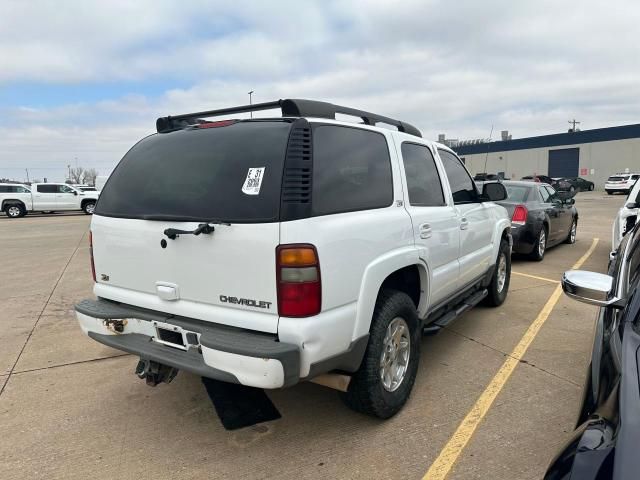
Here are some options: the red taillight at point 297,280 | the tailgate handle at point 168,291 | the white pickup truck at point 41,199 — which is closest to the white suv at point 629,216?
the red taillight at point 297,280

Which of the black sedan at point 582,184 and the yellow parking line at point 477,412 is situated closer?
the yellow parking line at point 477,412

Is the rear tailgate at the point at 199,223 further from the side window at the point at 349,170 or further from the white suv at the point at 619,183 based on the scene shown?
the white suv at the point at 619,183

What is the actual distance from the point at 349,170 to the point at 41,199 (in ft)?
92.3

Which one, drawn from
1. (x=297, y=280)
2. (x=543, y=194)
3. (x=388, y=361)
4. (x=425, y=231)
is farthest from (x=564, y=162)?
(x=297, y=280)

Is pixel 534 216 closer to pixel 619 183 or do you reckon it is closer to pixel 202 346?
pixel 202 346

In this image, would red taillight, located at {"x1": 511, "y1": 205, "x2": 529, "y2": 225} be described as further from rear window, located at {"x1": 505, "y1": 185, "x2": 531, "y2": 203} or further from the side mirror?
the side mirror

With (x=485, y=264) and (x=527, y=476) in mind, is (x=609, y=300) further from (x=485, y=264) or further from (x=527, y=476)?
(x=485, y=264)

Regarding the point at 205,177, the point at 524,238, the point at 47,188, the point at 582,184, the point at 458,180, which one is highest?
the point at 205,177

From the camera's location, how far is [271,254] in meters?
2.39

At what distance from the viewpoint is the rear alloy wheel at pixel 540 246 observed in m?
8.59

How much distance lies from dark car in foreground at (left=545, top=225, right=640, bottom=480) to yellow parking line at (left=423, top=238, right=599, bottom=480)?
104 centimetres

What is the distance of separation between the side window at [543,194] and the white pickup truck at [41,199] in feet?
74.8

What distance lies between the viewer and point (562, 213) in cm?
981

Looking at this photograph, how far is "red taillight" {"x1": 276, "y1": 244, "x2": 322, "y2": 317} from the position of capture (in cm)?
238
